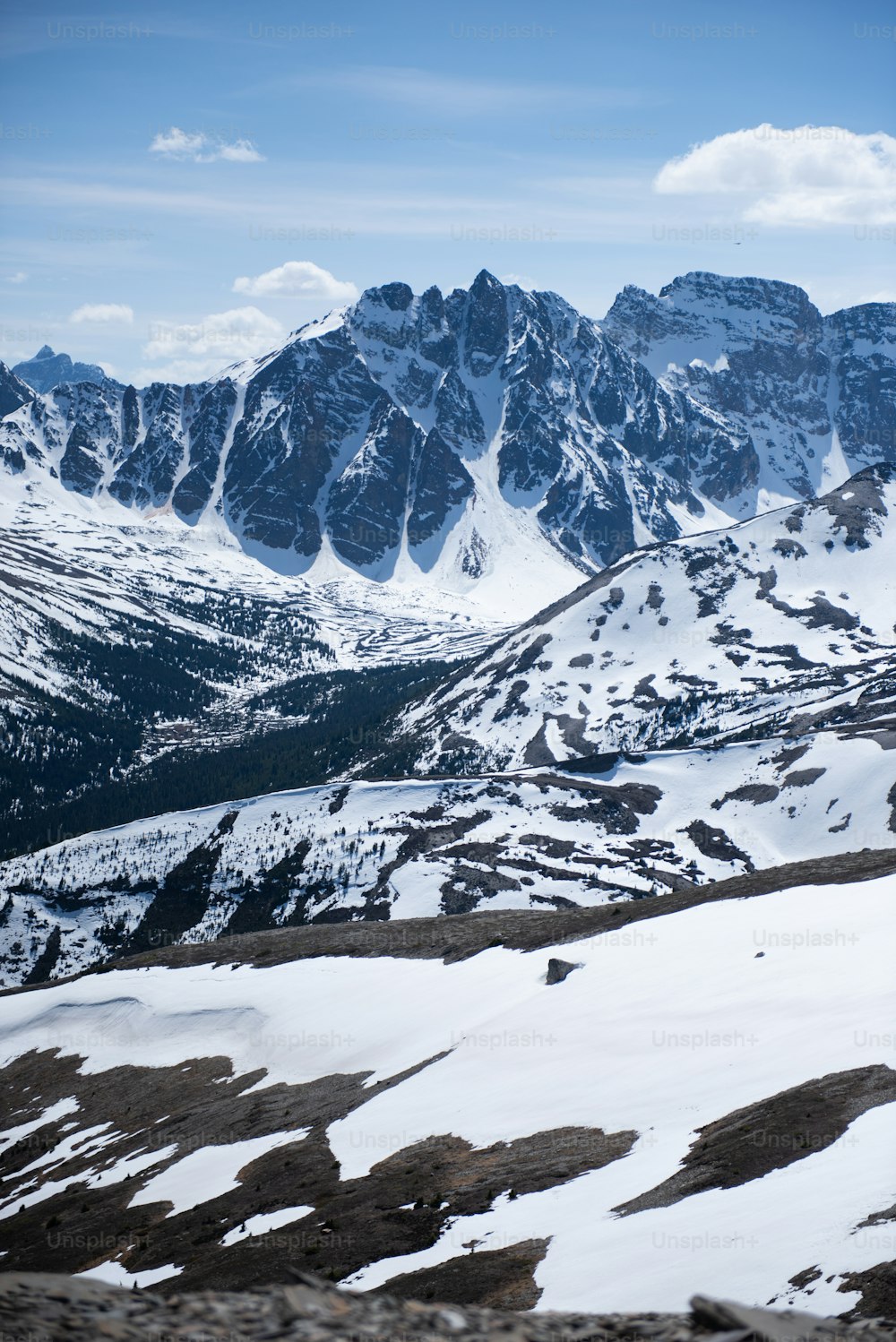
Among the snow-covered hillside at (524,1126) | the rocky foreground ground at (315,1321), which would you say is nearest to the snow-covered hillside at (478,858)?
the snow-covered hillside at (524,1126)

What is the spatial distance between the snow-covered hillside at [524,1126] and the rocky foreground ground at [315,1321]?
33.1ft

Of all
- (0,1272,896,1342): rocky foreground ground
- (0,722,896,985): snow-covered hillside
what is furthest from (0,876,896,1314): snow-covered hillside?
(0,722,896,985): snow-covered hillside

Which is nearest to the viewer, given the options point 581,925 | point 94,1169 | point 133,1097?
point 94,1169

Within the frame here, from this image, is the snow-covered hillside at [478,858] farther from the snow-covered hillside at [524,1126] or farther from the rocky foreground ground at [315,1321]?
the rocky foreground ground at [315,1321]

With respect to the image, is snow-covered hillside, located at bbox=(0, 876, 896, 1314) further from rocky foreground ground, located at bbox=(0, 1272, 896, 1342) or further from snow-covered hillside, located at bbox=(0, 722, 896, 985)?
snow-covered hillside, located at bbox=(0, 722, 896, 985)

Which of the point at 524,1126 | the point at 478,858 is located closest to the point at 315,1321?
the point at 524,1126

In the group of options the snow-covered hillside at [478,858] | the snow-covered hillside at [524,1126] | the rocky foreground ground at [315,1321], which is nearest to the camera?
the rocky foreground ground at [315,1321]

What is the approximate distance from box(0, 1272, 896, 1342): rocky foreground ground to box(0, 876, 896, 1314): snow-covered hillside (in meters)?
10.1

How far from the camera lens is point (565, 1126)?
47.6m

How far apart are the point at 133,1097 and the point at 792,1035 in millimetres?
55273

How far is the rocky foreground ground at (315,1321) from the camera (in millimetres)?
16531

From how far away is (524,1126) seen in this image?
49.5 meters

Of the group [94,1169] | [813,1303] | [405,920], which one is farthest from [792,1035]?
[405,920]

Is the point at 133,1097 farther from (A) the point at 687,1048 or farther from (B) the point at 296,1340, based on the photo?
(B) the point at 296,1340
